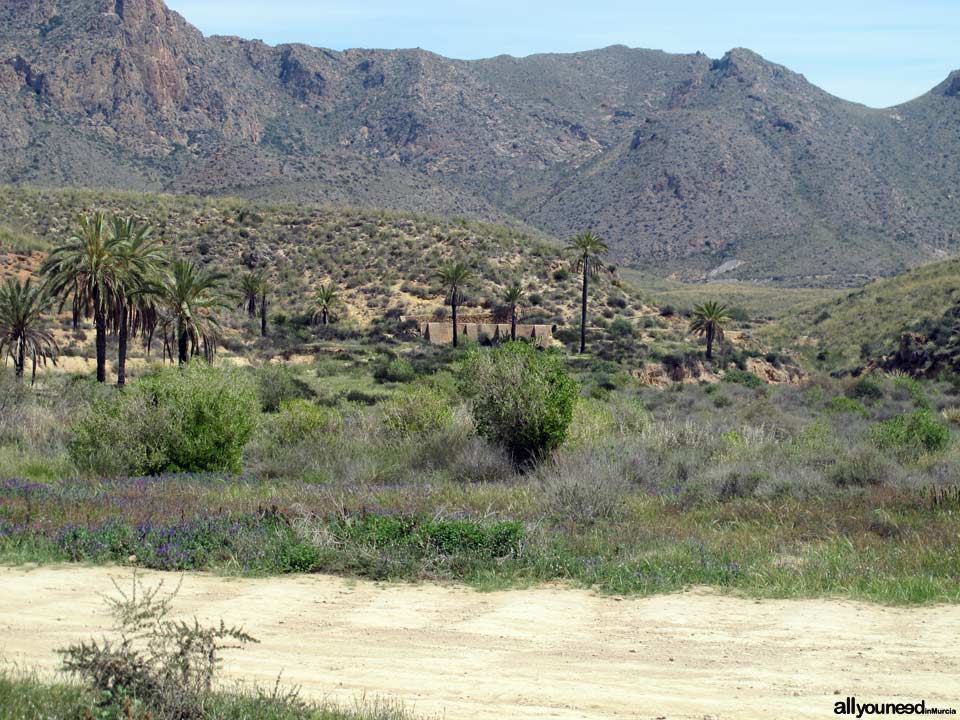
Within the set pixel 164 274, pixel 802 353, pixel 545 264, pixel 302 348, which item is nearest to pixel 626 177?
pixel 545 264

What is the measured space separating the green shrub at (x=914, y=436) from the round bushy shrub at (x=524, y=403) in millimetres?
7498

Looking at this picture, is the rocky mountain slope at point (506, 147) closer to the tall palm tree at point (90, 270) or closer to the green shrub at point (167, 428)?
the tall palm tree at point (90, 270)

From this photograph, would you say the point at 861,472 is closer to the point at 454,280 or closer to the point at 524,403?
the point at 524,403

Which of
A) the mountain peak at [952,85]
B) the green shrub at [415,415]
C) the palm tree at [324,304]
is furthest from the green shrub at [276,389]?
the mountain peak at [952,85]

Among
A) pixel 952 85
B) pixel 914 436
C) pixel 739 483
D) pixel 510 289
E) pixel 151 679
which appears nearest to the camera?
pixel 151 679

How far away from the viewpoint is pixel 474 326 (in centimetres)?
6831

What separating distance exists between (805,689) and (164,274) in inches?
1305

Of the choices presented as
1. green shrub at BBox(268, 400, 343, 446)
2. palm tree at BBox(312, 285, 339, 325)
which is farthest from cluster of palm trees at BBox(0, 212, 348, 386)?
palm tree at BBox(312, 285, 339, 325)

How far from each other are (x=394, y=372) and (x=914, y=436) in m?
29.9

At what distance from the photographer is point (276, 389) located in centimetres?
3622

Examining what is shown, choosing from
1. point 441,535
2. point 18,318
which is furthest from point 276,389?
point 441,535

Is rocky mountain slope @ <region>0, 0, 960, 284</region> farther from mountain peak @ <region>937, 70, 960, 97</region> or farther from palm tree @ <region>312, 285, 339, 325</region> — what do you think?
palm tree @ <region>312, 285, 339, 325</region>

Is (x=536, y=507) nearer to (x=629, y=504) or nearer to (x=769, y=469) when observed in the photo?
(x=629, y=504)

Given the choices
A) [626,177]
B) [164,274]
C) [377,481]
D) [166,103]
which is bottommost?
[377,481]
